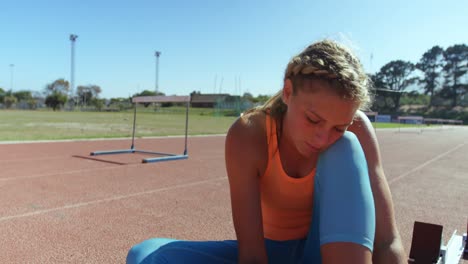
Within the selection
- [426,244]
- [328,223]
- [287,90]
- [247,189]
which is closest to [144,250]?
[247,189]

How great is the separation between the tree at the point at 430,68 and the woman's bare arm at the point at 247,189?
3334 inches

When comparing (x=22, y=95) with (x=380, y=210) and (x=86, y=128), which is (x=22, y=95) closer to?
(x=86, y=128)

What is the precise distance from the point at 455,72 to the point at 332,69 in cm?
8558

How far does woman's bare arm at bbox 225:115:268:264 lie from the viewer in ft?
4.34

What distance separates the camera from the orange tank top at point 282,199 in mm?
1382

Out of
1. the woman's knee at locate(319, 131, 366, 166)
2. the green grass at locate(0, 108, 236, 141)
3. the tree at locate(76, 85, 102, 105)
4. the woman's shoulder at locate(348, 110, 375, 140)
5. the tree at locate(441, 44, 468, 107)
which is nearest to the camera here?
the woman's knee at locate(319, 131, 366, 166)

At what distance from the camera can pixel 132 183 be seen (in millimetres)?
5297

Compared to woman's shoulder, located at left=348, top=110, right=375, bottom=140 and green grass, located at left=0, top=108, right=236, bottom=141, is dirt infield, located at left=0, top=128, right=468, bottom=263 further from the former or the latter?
green grass, located at left=0, top=108, right=236, bottom=141

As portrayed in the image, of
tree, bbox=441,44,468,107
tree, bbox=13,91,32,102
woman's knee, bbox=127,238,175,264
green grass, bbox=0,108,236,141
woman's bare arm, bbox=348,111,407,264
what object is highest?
tree, bbox=441,44,468,107

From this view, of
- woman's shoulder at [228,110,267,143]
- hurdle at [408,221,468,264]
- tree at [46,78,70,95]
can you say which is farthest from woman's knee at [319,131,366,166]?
tree at [46,78,70,95]

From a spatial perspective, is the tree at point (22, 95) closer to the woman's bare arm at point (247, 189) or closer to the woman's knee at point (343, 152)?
the woman's bare arm at point (247, 189)

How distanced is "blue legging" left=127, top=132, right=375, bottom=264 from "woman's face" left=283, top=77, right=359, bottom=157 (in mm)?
49

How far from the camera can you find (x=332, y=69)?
120 cm

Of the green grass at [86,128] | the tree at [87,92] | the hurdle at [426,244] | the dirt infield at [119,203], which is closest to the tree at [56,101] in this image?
the tree at [87,92]
